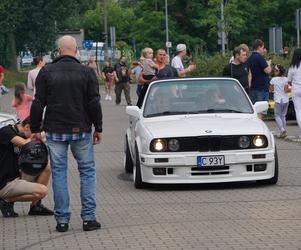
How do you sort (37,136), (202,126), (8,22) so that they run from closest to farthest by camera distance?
(37,136) < (202,126) < (8,22)

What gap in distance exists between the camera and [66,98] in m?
8.53

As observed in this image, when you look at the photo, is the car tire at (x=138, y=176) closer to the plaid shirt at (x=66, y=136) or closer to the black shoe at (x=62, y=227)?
the black shoe at (x=62, y=227)

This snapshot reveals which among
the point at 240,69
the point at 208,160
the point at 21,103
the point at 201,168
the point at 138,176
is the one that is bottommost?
the point at 138,176

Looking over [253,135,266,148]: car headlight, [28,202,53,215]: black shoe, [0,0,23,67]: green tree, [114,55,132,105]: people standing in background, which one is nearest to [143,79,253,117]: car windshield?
[253,135,266,148]: car headlight

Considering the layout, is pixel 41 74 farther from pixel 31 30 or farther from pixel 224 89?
pixel 31 30

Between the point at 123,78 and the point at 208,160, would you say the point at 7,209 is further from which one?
the point at 123,78

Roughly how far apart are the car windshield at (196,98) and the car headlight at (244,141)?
3.70 feet

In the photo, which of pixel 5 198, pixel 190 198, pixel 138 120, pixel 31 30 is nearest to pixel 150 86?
pixel 138 120

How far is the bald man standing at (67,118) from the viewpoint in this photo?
8539mm

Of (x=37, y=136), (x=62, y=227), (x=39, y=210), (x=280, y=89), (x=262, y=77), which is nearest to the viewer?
(x=62, y=227)

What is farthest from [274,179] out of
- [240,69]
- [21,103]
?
[240,69]

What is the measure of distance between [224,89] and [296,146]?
4.72m

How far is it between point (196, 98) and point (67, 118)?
4330 millimetres

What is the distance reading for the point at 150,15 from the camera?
241 feet
